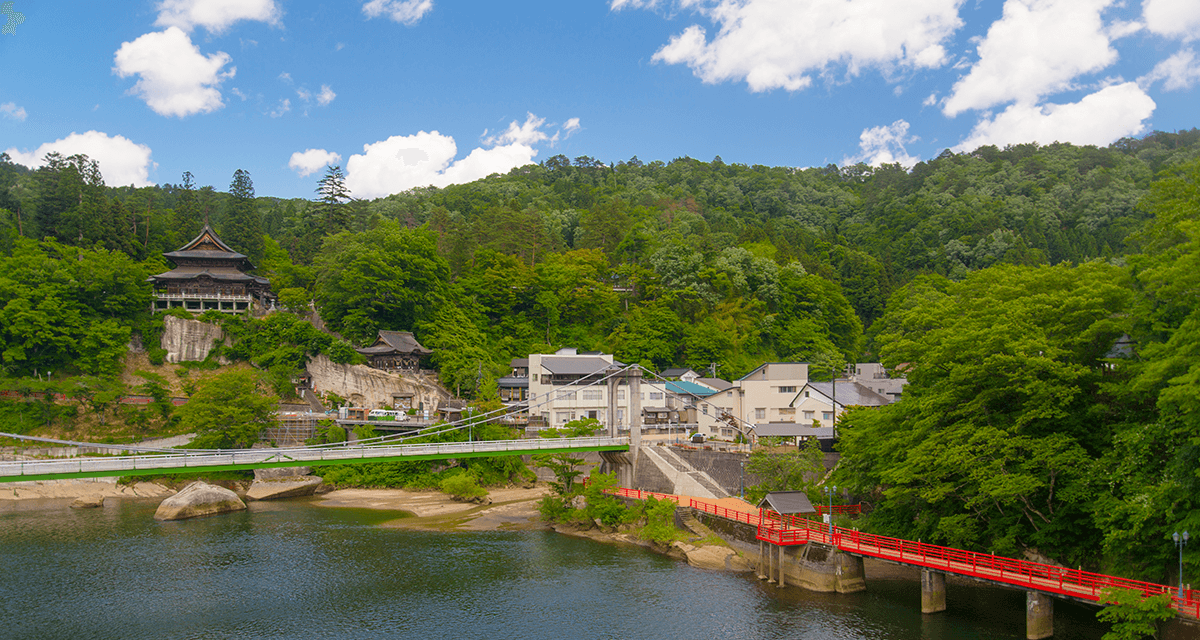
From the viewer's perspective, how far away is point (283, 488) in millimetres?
34469

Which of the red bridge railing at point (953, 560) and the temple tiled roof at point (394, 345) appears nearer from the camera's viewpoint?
the red bridge railing at point (953, 560)

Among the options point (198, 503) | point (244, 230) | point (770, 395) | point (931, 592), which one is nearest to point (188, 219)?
point (244, 230)

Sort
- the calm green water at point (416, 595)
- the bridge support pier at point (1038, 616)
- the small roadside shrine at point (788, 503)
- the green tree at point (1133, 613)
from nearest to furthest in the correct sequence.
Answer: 1. the green tree at point (1133, 613)
2. the bridge support pier at point (1038, 616)
3. the calm green water at point (416, 595)
4. the small roadside shrine at point (788, 503)

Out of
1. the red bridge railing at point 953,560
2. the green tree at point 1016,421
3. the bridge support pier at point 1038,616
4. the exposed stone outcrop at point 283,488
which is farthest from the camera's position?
the exposed stone outcrop at point 283,488

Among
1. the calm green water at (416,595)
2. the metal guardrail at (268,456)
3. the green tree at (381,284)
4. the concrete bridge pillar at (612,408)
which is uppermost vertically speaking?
the green tree at (381,284)

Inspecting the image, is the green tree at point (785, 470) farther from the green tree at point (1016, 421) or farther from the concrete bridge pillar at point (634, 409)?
the concrete bridge pillar at point (634, 409)

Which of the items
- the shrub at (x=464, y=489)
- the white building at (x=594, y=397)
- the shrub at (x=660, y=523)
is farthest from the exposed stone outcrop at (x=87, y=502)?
the shrub at (x=660, y=523)

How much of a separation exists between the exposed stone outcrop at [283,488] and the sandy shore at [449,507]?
0.90 m

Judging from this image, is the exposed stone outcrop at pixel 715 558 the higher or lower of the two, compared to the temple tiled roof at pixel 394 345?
lower

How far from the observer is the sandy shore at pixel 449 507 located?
28844 mm

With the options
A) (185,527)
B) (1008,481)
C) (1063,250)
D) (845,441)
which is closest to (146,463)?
(185,527)

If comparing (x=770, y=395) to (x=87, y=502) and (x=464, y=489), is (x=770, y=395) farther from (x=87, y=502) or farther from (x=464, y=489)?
(x=87, y=502)

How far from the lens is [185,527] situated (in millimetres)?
28000

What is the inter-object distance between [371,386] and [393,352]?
2.42m
